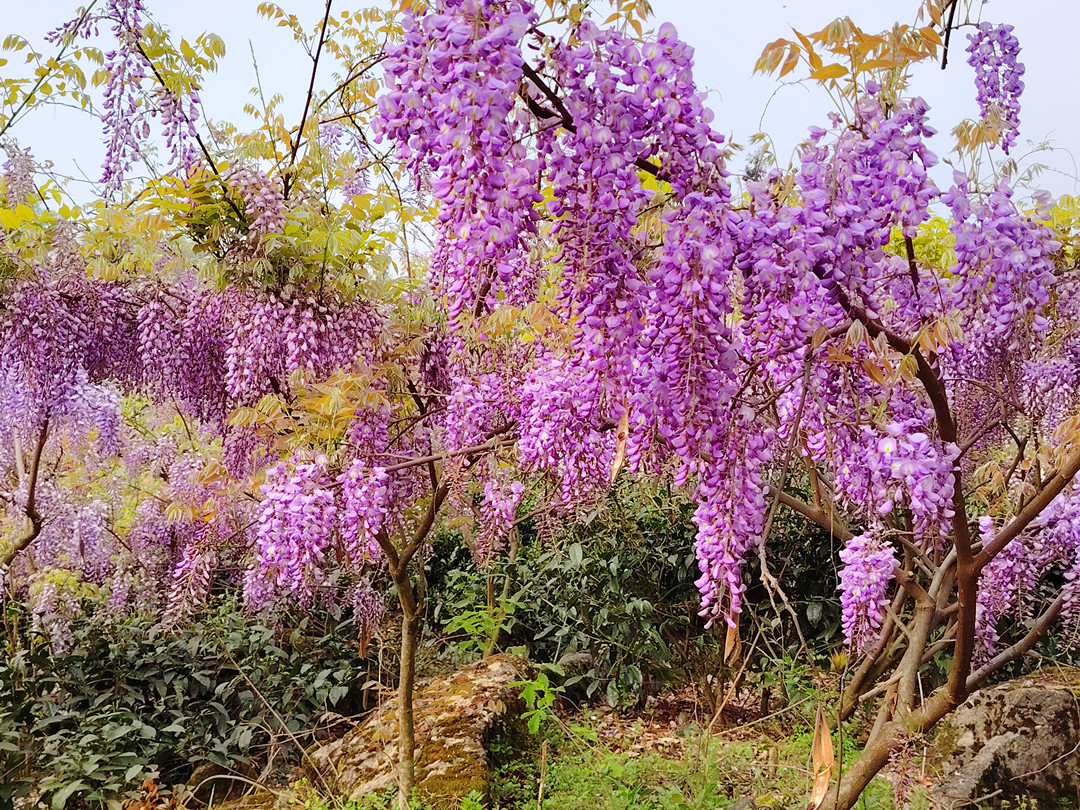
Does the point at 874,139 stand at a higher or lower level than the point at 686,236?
higher

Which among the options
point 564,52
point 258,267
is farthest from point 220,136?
point 564,52

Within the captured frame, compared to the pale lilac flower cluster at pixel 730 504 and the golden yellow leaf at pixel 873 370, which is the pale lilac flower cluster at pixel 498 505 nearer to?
the pale lilac flower cluster at pixel 730 504

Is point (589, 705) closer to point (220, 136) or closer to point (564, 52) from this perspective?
point (220, 136)

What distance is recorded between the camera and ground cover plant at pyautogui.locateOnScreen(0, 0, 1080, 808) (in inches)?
57.9

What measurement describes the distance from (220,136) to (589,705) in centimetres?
386

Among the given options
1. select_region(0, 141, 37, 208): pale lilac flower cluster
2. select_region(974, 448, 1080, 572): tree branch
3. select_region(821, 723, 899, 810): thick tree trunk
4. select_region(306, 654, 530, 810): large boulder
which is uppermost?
select_region(0, 141, 37, 208): pale lilac flower cluster

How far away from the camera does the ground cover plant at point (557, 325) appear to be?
4.83 ft

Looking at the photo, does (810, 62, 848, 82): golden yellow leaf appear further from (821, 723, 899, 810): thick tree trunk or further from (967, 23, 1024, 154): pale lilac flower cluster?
(821, 723, 899, 810): thick tree trunk

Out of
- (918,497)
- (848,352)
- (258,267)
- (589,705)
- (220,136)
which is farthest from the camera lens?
(589,705)

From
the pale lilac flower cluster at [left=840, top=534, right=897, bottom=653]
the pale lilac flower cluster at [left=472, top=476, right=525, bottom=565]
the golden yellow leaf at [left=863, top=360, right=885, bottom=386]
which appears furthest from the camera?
the pale lilac flower cluster at [left=472, top=476, right=525, bottom=565]

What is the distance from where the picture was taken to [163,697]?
16.4 feet

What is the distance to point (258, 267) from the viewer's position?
119 inches

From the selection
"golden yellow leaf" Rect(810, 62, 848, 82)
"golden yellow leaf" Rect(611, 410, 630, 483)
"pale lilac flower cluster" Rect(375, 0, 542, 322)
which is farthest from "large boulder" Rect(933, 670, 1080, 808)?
"pale lilac flower cluster" Rect(375, 0, 542, 322)

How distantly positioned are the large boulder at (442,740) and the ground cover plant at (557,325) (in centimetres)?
22
